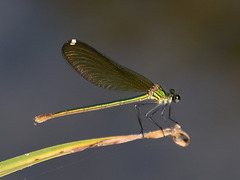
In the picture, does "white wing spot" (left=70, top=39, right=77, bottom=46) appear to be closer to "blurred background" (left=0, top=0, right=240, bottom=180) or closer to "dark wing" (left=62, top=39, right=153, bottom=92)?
"dark wing" (left=62, top=39, right=153, bottom=92)

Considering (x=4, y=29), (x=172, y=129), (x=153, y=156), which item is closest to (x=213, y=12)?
(x=153, y=156)

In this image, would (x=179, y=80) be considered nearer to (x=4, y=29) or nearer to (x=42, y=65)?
(x=42, y=65)

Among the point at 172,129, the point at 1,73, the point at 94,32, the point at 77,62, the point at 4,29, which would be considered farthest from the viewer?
the point at 94,32

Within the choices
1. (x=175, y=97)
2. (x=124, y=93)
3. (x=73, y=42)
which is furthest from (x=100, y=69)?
(x=124, y=93)

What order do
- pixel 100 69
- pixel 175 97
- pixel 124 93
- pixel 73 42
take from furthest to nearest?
pixel 124 93 < pixel 175 97 < pixel 100 69 < pixel 73 42

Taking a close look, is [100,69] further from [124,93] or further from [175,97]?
[124,93]
